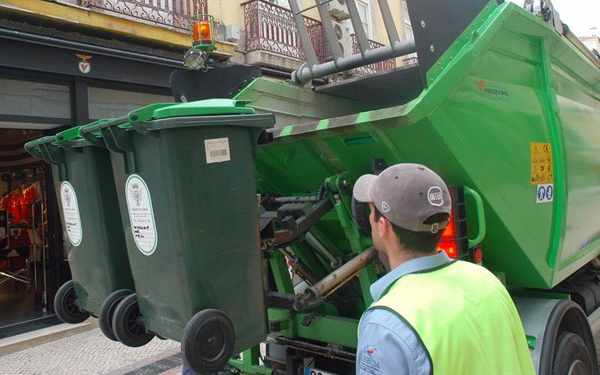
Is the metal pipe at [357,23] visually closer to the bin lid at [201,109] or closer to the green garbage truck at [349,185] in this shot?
the green garbage truck at [349,185]

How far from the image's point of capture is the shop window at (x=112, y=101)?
6.84 m

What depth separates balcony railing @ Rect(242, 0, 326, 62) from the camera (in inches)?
367

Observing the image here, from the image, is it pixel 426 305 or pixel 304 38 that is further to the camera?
pixel 304 38

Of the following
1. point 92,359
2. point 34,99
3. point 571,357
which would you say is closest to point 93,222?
point 571,357

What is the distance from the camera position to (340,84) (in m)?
3.70

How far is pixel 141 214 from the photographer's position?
84.4 inches

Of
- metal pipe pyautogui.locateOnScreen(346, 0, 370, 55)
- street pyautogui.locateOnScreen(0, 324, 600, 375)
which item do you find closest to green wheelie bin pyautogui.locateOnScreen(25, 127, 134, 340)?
metal pipe pyautogui.locateOnScreen(346, 0, 370, 55)

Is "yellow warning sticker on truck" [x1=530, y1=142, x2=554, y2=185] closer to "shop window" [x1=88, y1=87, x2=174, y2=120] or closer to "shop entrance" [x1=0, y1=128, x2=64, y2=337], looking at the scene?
"shop window" [x1=88, y1=87, x2=174, y2=120]

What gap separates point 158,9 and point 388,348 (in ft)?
24.6

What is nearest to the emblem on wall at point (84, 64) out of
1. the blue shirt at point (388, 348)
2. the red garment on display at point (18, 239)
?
the red garment on display at point (18, 239)

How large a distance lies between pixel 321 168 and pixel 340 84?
1.15 m

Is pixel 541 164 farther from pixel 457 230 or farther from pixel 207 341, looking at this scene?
pixel 207 341

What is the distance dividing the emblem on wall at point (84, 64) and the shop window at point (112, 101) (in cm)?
29

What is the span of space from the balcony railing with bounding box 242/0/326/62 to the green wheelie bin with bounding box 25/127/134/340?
22.6 ft
